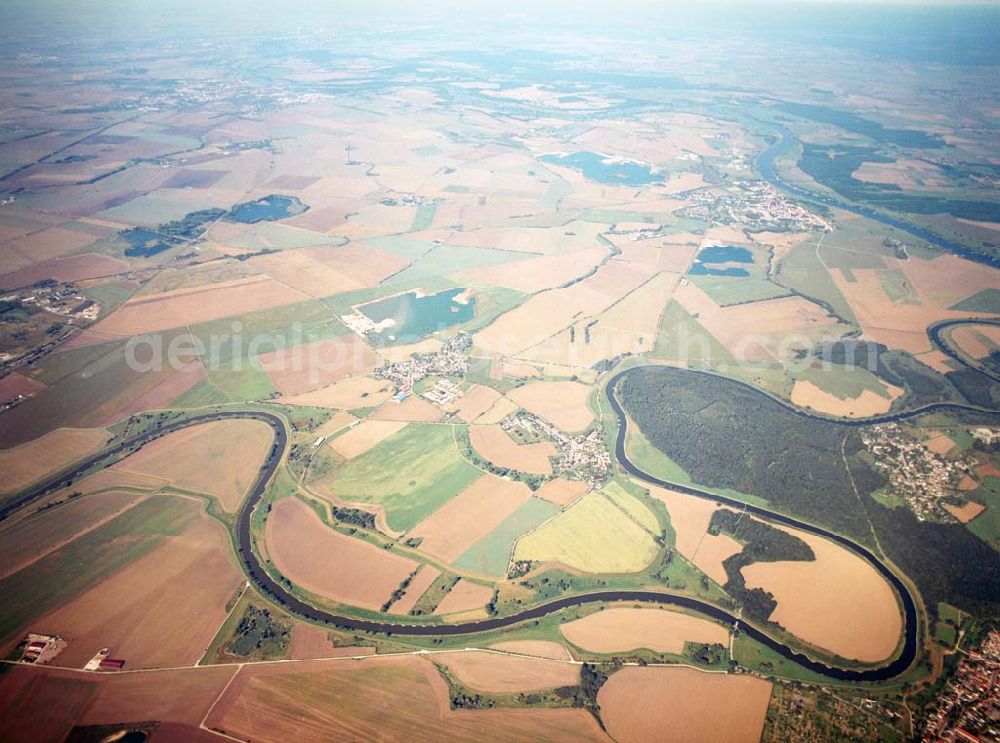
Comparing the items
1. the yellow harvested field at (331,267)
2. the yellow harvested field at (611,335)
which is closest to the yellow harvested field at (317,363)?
the yellow harvested field at (331,267)

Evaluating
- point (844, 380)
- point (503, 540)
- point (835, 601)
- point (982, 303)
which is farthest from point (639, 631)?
point (982, 303)

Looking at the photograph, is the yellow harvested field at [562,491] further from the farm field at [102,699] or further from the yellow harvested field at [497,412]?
the farm field at [102,699]

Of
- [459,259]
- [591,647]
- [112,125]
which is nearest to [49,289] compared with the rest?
[459,259]

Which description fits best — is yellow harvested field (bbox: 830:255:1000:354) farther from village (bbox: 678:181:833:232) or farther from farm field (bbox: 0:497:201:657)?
farm field (bbox: 0:497:201:657)

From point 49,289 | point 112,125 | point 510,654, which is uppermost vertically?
point 112,125

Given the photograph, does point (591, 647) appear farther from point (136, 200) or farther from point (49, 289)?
point (136, 200)

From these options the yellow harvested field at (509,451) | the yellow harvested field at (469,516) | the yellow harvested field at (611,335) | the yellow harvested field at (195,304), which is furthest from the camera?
the yellow harvested field at (195,304)

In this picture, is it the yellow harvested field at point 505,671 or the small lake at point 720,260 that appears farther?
the small lake at point 720,260

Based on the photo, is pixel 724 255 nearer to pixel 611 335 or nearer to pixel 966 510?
pixel 611 335
